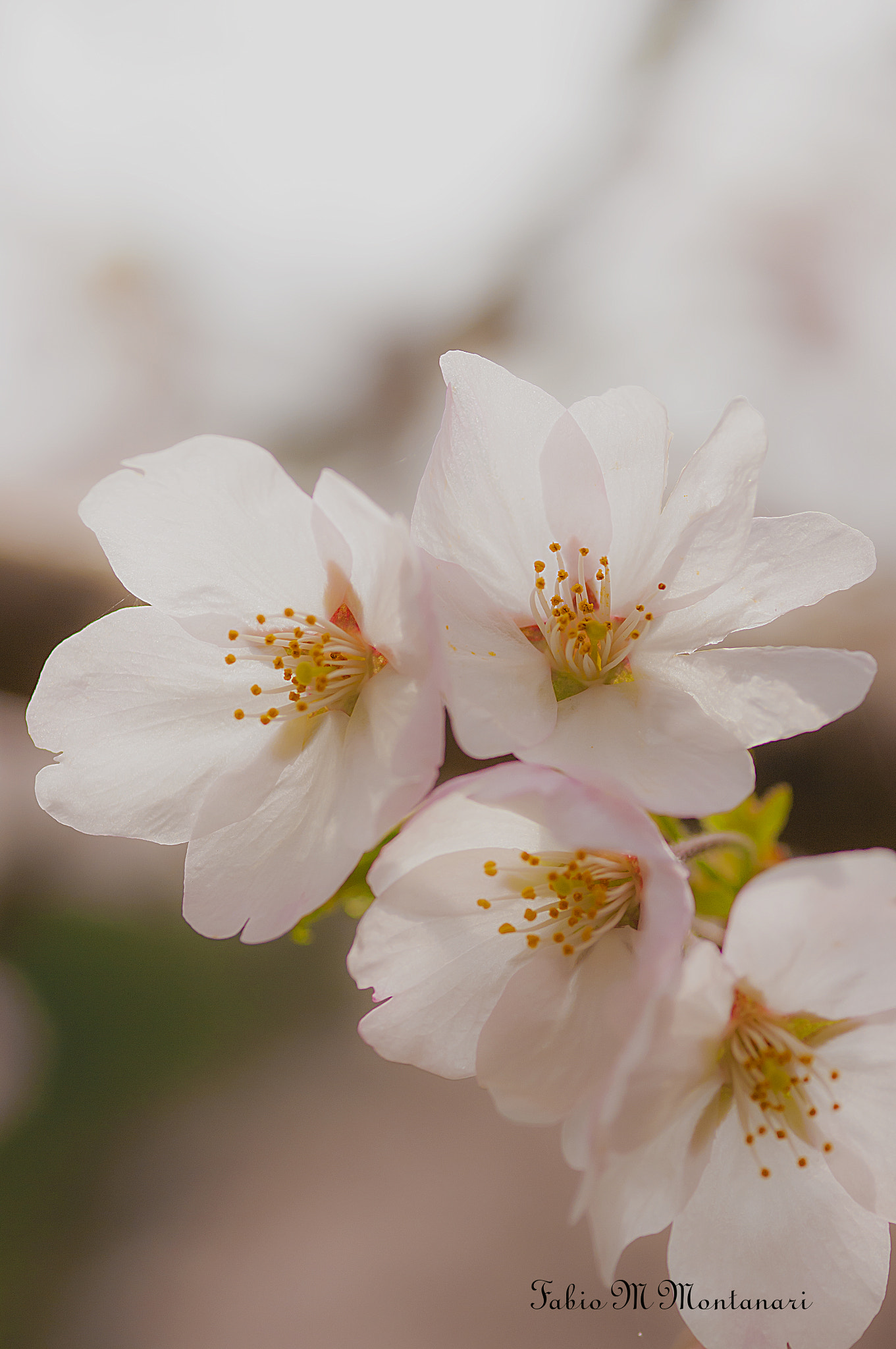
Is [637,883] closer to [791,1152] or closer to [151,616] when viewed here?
[791,1152]

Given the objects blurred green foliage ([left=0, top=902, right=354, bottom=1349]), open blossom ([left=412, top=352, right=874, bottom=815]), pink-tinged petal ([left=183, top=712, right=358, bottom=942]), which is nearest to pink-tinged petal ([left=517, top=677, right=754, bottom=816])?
open blossom ([left=412, top=352, right=874, bottom=815])

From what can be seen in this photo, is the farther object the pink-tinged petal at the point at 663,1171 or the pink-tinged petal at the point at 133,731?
the pink-tinged petal at the point at 133,731

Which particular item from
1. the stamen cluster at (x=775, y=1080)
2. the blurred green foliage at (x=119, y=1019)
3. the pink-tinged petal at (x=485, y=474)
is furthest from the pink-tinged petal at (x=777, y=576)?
the blurred green foliage at (x=119, y=1019)

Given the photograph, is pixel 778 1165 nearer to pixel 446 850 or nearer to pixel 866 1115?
pixel 866 1115

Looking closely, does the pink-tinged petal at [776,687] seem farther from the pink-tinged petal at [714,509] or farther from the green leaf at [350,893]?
the green leaf at [350,893]

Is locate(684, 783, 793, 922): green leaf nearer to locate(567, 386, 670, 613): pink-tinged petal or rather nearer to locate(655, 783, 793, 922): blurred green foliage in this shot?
locate(655, 783, 793, 922): blurred green foliage

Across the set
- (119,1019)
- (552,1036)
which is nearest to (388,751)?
(552,1036)
